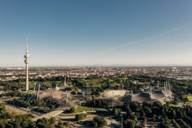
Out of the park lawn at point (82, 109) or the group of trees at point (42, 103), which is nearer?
the park lawn at point (82, 109)

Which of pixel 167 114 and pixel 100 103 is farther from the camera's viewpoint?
pixel 100 103

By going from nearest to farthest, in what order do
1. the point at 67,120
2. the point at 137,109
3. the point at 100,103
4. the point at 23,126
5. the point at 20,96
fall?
the point at 23,126, the point at 67,120, the point at 137,109, the point at 100,103, the point at 20,96

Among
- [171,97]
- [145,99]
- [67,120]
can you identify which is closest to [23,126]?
[67,120]

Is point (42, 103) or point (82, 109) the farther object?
point (42, 103)

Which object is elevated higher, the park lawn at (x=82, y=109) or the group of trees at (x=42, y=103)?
→ the group of trees at (x=42, y=103)

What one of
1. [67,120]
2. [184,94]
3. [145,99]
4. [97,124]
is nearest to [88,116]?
[67,120]

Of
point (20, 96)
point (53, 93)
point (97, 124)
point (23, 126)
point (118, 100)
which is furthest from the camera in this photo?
point (20, 96)

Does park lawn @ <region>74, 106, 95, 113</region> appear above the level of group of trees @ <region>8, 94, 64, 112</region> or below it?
below

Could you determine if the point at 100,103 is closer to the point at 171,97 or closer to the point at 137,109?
the point at 137,109

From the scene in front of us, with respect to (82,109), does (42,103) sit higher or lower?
higher

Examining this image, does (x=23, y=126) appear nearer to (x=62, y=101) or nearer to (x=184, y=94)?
(x=62, y=101)

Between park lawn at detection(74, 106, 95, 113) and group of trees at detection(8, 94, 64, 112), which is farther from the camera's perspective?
group of trees at detection(8, 94, 64, 112)
